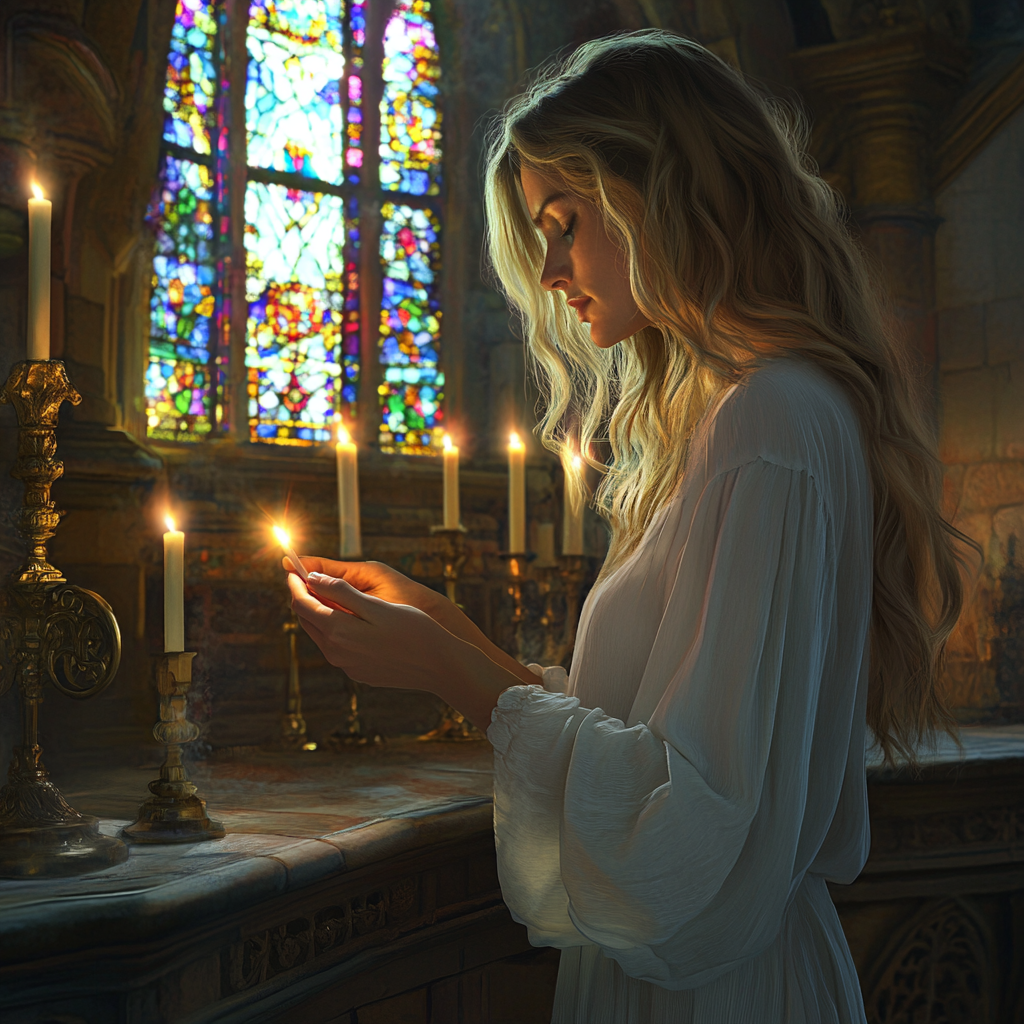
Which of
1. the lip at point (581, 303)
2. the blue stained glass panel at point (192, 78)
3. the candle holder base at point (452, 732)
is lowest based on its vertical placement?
the candle holder base at point (452, 732)

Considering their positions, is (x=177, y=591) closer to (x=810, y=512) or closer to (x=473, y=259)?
(x=810, y=512)

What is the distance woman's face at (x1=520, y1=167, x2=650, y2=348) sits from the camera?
1.16 metres

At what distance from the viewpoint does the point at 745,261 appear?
106 centimetres

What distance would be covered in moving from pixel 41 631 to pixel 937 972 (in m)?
2.01

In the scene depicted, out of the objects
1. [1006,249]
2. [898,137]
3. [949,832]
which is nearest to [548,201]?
[949,832]

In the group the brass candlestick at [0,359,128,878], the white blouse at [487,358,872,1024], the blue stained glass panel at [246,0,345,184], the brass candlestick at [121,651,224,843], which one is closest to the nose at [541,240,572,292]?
the white blouse at [487,358,872,1024]

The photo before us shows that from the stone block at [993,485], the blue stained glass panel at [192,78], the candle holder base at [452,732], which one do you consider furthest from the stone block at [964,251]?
the blue stained glass panel at [192,78]

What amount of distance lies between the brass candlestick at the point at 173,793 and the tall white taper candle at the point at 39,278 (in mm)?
418

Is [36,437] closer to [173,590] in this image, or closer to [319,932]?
[173,590]

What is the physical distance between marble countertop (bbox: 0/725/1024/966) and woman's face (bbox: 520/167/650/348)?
63cm

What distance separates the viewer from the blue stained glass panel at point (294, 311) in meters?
4.05

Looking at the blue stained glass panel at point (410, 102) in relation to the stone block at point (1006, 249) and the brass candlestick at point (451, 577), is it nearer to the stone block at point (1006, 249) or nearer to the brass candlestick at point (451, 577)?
the stone block at point (1006, 249)

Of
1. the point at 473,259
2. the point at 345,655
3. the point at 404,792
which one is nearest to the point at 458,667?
the point at 345,655

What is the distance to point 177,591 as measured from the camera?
1.38 meters
